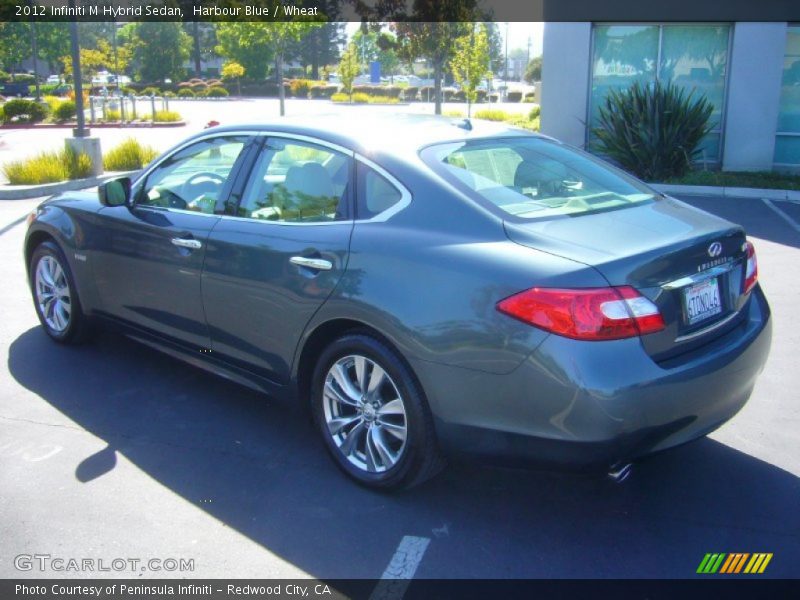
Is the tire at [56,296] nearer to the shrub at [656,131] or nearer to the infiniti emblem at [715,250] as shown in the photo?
the infiniti emblem at [715,250]

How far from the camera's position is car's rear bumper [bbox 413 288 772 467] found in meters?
3.10

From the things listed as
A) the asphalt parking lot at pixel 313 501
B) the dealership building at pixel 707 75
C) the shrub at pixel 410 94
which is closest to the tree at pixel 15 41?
the shrub at pixel 410 94

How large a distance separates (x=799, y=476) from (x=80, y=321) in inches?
179

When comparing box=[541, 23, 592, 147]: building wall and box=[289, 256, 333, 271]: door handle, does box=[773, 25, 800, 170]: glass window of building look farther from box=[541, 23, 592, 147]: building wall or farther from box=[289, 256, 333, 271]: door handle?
box=[289, 256, 333, 271]: door handle

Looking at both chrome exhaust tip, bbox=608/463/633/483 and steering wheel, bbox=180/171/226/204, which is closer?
chrome exhaust tip, bbox=608/463/633/483

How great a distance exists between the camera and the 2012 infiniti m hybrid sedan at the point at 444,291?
317 cm

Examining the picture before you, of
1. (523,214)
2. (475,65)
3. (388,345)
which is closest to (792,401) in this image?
(523,214)

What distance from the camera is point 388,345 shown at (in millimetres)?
3639

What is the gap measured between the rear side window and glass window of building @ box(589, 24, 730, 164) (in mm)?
13301

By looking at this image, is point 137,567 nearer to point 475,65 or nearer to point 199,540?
point 199,540


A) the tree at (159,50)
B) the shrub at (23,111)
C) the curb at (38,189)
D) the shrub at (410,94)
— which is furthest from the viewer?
the tree at (159,50)

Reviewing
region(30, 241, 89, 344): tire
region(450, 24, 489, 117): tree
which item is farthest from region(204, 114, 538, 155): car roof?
region(450, 24, 489, 117): tree

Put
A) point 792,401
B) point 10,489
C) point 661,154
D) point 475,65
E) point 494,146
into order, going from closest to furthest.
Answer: point 10,489 → point 494,146 → point 792,401 → point 661,154 → point 475,65

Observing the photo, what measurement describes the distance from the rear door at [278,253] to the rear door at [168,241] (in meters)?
0.17
